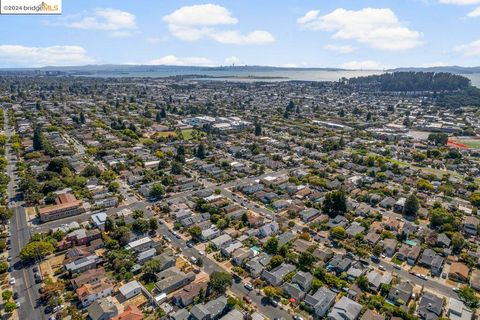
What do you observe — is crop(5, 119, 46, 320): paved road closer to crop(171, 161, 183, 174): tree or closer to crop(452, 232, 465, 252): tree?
crop(171, 161, 183, 174): tree

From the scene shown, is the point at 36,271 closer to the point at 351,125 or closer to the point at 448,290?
the point at 448,290

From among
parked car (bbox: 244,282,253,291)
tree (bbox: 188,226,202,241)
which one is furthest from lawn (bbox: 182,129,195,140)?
parked car (bbox: 244,282,253,291)

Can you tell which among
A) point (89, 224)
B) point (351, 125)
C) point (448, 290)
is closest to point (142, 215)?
point (89, 224)

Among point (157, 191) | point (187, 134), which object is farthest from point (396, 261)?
point (187, 134)

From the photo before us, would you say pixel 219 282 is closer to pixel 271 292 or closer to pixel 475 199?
pixel 271 292

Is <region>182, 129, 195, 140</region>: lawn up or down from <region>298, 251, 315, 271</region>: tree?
up

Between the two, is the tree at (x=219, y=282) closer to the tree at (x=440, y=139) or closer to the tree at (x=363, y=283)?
the tree at (x=363, y=283)

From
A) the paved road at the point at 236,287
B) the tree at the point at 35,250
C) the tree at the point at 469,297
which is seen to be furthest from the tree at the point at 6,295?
the tree at the point at 469,297
